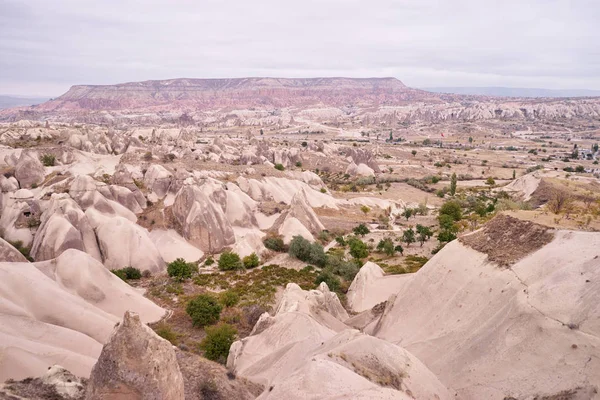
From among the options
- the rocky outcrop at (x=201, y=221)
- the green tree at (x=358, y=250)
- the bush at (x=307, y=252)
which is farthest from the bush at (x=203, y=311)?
the green tree at (x=358, y=250)

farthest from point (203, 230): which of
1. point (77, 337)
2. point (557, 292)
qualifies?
point (557, 292)

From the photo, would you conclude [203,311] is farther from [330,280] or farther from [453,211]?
[453,211]

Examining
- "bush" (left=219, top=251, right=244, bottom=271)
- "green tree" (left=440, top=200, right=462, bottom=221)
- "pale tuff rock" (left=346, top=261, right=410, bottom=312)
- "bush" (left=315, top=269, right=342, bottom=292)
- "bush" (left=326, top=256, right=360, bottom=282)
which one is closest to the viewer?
"pale tuff rock" (left=346, top=261, right=410, bottom=312)

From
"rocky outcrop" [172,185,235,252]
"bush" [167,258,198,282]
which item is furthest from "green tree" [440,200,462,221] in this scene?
"bush" [167,258,198,282]

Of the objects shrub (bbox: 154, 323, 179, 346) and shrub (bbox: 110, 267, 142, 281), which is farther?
shrub (bbox: 110, 267, 142, 281)

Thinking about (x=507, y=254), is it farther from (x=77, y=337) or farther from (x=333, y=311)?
(x=77, y=337)

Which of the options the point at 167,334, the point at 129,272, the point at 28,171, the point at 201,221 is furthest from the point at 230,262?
the point at 28,171

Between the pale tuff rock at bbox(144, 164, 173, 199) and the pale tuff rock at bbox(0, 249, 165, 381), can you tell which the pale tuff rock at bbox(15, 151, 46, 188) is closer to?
the pale tuff rock at bbox(144, 164, 173, 199)

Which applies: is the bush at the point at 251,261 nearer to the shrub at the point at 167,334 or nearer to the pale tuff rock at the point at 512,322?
the shrub at the point at 167,334
